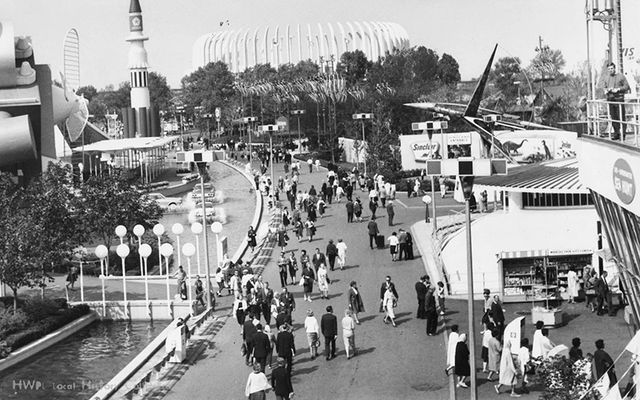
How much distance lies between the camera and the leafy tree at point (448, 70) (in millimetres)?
119750

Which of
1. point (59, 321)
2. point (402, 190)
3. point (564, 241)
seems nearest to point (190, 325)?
point (59, 321)

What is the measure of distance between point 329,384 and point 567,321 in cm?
644

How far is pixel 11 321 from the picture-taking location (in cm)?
2694

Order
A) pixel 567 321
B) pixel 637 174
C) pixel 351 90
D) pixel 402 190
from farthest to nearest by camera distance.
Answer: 1. pixel 351 90
2. pixel 402 190
3. pixel 567 321
4. pixel 637 174

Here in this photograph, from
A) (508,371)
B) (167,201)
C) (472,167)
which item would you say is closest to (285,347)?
(508,371)

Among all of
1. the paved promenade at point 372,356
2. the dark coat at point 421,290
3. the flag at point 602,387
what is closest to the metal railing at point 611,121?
the flag at point 602,387

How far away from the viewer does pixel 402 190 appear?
52.7 m

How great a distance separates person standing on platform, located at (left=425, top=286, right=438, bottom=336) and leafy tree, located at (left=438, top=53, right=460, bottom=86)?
95.3 m

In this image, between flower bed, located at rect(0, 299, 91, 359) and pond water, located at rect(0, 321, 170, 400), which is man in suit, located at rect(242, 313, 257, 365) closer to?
pond water, located at rect(0, 321, 170, 400)

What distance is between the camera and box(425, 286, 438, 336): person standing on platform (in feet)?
74.3

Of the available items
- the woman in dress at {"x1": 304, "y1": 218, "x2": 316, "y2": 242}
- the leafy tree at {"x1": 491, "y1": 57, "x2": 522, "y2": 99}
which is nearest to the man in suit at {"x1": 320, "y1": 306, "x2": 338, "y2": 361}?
the woman in dress at {"x1": 304, "y1": 218, "x2": 316, "y2": 242}

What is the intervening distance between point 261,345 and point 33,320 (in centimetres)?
1025

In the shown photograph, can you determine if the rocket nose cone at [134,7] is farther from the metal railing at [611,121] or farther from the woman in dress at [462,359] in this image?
the woman in dress at [462,359]

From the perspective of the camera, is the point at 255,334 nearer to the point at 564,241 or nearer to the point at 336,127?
the point at 564,241
